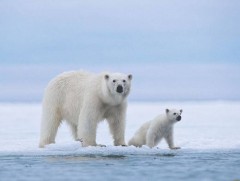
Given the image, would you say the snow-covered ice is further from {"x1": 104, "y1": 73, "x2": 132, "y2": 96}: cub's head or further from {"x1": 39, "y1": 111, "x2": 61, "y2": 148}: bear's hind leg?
{"x1": 104, "y1": 73, "x2": 132, "y2": 96}: cub's head

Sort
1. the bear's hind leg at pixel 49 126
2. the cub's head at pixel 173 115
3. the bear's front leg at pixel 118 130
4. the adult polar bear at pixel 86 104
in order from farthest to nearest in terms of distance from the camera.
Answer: the bear's hind leg at pixel 49 126 → the cub's head at pixel 173 115 → the bear's front leg at pixel 118 130 → the adult polar bear at pixel 86 104

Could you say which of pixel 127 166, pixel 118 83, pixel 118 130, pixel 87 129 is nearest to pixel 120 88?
pixel 118 83

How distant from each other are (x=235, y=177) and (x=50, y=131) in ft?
16.3

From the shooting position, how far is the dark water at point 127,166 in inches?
281

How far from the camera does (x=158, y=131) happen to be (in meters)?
10.6

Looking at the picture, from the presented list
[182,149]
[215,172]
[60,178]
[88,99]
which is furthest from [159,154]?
[60,178]

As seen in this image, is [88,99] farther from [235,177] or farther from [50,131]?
[235,177]

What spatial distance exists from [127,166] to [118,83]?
75.4 inches

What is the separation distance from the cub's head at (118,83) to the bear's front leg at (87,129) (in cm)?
69

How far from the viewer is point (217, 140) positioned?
39.4ft

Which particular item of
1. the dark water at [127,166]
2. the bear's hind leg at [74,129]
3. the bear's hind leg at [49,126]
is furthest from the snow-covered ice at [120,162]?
the bear's hind leg at [74,129]

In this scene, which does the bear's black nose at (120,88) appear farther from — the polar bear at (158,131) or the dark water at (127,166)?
the polar bear at (158,131)

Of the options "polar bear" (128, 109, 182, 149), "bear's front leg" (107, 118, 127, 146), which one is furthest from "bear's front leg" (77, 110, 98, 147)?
"polar bear" (128, 109, 182, 149)

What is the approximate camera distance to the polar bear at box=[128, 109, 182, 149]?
34.6 feet
